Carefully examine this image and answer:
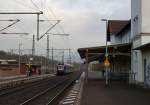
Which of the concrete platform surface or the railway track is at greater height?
the concrete platform surface

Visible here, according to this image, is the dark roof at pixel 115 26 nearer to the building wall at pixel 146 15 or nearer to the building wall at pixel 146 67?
the building wall at pixel 146 15

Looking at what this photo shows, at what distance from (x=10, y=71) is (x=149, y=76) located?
5205 cm

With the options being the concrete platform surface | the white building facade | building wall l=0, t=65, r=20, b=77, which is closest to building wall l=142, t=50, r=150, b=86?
the white building facade

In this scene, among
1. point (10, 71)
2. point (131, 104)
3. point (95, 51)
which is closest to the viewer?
point (131, 104)

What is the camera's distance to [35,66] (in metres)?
99.2

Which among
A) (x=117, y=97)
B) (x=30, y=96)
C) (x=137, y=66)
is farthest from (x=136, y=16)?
(x=117, y=97)

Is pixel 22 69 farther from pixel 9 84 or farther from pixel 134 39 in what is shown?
pixel 134 39

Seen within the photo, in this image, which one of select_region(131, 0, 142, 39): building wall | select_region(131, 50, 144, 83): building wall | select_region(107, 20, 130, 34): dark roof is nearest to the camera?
select_region(131, 50, 144, 83): building wall

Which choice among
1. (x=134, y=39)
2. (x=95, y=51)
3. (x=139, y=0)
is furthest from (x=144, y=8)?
(x=95, y=51)

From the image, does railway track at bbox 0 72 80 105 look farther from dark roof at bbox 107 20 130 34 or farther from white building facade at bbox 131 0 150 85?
dark roof at bbox 107 20 130 34

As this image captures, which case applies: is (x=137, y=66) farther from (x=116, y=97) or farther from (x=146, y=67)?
(x=116, y=97)

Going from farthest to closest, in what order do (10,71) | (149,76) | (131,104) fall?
(10,71), (149,76), (131,104)

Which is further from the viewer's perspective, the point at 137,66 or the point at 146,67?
the point at 137,66

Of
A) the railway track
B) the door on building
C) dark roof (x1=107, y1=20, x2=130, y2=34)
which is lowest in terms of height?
the railway track
